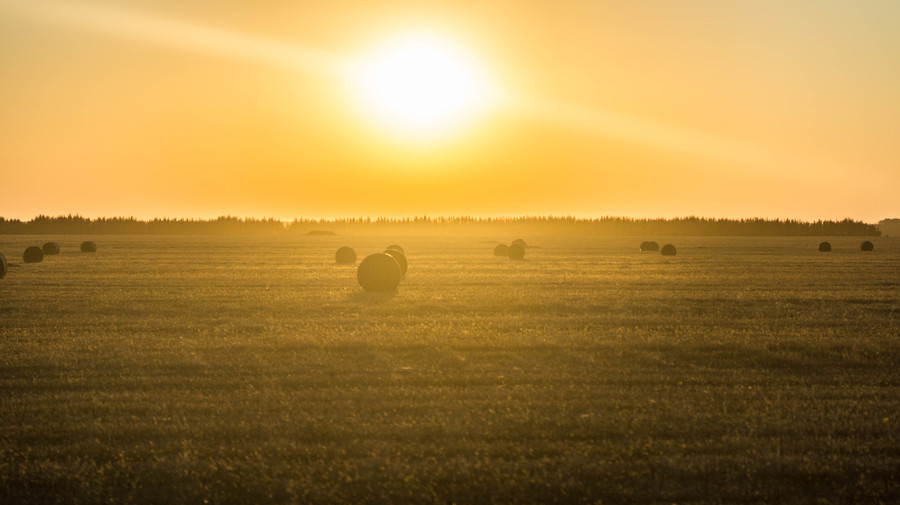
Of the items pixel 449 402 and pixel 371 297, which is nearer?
pixel 449 402

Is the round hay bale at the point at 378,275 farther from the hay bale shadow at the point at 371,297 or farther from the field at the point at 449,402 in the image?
the field at the point at 449,402

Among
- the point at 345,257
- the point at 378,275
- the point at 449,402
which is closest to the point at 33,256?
the point at 345,257

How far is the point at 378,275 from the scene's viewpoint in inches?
996

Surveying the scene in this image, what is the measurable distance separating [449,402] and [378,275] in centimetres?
1568

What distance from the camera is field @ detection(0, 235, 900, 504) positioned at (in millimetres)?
7094

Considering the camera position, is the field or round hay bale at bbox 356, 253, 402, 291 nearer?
the field

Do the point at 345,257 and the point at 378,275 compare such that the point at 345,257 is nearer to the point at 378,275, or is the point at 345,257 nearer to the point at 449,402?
the point at 378,275

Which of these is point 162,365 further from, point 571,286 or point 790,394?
point 571,286

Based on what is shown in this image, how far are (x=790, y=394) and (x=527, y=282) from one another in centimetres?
1811

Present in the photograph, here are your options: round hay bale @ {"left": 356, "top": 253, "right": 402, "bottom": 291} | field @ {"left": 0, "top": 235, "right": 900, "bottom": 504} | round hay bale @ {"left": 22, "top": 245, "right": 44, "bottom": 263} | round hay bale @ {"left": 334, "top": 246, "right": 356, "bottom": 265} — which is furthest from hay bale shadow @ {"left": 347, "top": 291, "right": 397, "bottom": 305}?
round hay bale @ {"left": 22, "top": 245, "right": 44, "bottom": 263}

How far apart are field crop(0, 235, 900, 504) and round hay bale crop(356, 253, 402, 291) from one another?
4.45 m

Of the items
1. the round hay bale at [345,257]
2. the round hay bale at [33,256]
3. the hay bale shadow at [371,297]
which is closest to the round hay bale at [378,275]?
the hay bale shadow at [371,297]

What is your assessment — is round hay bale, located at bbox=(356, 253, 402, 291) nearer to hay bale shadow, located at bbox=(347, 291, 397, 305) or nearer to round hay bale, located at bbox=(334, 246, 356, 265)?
hay bale shadow, located at bbox=(347, 291, 397, 305)

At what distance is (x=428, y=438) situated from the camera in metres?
8.39
